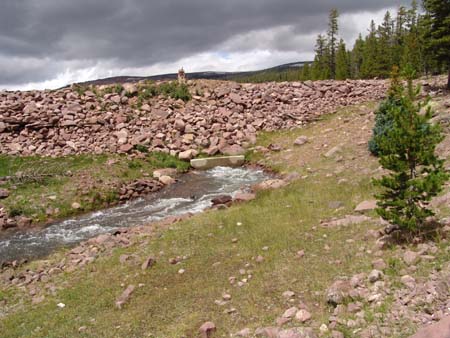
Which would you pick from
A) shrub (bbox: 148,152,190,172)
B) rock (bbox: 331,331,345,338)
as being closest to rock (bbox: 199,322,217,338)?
rock (bbox: 331,331,345,338)

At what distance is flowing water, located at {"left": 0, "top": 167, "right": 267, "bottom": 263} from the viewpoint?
1419 cm

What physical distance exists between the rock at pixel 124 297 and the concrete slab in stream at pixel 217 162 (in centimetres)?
1494

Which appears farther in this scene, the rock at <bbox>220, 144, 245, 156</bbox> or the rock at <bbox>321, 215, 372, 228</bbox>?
the rock at <bbox>220, 144, 245, 156</bbox>

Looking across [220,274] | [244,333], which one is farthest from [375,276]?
[220,274]

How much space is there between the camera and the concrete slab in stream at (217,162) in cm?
2397

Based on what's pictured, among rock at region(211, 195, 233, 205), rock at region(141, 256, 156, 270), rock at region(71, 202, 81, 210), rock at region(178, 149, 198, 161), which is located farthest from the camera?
rock at region(178, 149, 198, 161)

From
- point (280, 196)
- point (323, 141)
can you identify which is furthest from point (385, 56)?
point (280, 196)

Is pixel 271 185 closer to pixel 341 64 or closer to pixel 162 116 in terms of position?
pixel 162 116

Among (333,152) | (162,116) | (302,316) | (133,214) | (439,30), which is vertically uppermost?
(439,30)

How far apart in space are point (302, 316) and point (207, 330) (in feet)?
5.57

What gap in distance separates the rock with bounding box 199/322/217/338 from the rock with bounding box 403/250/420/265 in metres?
3.88

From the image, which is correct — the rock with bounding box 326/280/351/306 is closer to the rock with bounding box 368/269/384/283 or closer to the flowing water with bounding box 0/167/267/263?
the rock with bounding box 368/269/384/283

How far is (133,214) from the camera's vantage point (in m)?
16.7

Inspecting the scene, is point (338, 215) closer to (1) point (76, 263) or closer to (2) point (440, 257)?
(2) point (440, 257)
